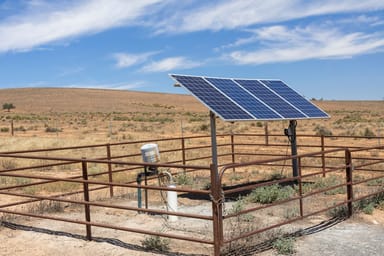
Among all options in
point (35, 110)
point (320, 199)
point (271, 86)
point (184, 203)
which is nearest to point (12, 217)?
point (184, 203)

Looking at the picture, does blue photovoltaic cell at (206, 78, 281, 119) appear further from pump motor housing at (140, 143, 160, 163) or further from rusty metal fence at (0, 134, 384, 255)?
pump motor housing at (140, 143, 160, 163)

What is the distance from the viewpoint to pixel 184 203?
11.0m

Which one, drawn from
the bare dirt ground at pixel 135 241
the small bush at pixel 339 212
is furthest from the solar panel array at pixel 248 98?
the bare dirt ground at pixel 135 241

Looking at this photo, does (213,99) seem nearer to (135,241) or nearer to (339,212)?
(339,212)

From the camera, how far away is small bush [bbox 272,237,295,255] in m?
6.69

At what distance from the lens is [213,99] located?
1032 cm

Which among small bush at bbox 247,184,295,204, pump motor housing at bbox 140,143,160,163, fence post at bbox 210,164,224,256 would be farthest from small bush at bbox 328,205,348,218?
fence post at bbox 210,164,224,256

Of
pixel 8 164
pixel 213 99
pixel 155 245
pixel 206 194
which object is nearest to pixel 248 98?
pixel 213 99

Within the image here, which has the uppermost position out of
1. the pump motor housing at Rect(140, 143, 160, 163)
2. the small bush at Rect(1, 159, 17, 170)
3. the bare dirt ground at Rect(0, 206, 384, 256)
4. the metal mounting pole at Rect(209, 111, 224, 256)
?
the pump motor housing at Rect(140, 143, 160, 163)

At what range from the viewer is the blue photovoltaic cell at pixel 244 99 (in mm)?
10608

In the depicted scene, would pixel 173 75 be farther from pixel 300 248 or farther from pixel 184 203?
pixel 300 248

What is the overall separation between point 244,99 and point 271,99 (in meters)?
1.27

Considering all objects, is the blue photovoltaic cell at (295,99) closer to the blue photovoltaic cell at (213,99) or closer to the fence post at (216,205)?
the blue photovoltaic cell at (213,99)

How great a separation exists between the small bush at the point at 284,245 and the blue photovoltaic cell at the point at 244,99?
11.9 ft
